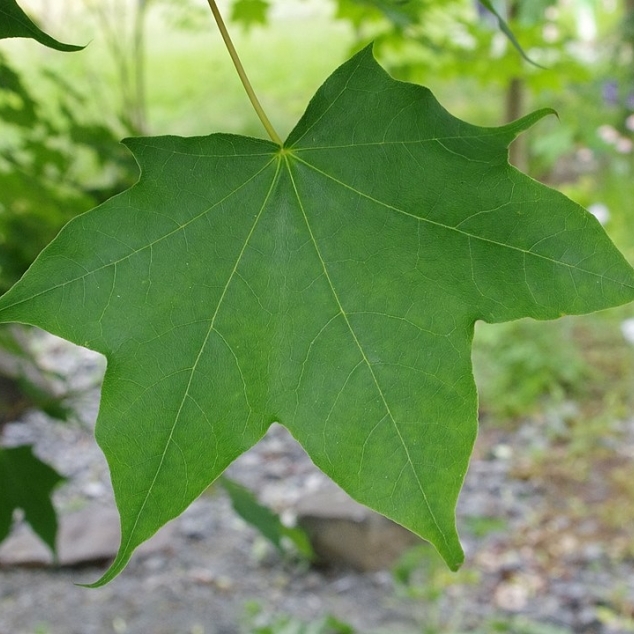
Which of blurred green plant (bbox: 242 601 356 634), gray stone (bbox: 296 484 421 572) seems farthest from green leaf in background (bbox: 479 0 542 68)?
gray stone (bbox: 296 484 421 572)

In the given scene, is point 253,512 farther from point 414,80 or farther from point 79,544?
point 79,544

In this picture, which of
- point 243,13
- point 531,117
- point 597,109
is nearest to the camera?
point 531,117

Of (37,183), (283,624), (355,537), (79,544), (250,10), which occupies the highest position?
(250,10)

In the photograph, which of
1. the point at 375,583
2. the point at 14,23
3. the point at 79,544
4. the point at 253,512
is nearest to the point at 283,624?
the point at 375,583

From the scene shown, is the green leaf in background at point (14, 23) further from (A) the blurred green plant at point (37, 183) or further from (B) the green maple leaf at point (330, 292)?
(A) the blurred green plant at point (37, 183)

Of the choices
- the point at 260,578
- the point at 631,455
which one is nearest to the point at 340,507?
the point at 260,578

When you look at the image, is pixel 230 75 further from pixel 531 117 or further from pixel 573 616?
pixel 531 117

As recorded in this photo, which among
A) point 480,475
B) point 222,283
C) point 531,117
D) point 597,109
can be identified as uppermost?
point 597,109
